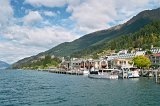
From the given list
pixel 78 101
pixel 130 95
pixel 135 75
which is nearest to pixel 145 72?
pixel 135 75

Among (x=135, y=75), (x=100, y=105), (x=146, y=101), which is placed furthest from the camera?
(x=135, y=75)

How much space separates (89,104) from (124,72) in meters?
90.6

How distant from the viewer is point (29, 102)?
73.8 metres

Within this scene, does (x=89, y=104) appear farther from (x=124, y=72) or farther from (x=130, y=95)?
(x=124, y=72)

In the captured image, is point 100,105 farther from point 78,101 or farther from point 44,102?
point 44,102

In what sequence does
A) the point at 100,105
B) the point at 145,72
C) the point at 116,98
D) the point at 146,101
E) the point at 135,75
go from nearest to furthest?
the point at 100,105
the point at 146,101
the point at 116,98
the point at 135,75
the point at 145,72

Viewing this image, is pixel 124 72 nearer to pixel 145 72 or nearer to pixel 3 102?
pixel 145 72

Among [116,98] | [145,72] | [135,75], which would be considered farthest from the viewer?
[145,72]

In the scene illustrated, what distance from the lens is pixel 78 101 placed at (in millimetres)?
72875

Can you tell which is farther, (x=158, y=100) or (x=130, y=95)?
(x=130, y=95)

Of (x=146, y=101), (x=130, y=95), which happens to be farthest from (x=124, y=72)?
(x=146, y=101)

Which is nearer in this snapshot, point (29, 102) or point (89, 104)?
point (89, 104)

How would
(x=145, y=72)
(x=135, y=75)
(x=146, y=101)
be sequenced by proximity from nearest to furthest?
(x=146, y=101) → (x=135, y=75) → (x=145, y=72)

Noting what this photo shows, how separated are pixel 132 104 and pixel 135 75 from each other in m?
85.5
